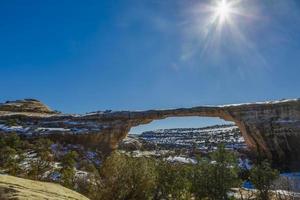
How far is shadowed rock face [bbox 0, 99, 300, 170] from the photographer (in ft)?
130

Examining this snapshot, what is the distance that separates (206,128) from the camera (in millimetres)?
125750

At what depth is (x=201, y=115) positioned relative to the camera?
145 feet

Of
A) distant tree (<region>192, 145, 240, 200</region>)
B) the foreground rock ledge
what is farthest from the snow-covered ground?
the foreground rock ledge

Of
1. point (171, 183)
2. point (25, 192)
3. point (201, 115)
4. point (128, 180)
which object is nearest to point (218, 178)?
point (171, 183)

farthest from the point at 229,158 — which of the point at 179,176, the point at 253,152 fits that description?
the point at 253,152

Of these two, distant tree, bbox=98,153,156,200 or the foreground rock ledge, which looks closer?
the foreground rock ledge

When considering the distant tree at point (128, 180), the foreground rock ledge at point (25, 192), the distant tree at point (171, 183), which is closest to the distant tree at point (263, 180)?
the distant tree at point (171, 183)

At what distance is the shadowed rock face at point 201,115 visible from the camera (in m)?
39.6

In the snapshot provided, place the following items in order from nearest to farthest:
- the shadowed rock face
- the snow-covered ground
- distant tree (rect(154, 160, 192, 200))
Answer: distant tree (rect(154, 160, 192, 200))
the shadowed rock face
the snow-covered ground

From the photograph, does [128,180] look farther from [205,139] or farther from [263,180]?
→ [205,139]

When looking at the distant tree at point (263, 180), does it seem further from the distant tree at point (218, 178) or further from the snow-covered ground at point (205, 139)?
the snow-covered ground at point (205, 139)

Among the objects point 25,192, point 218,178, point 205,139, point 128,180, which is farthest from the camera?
point 205,139

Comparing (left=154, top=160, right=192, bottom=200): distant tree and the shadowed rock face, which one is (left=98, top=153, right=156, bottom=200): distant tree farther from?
the shadowed rock face

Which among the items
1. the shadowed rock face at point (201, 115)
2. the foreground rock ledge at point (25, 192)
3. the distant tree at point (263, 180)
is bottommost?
the distant tree at point (263, 180)
